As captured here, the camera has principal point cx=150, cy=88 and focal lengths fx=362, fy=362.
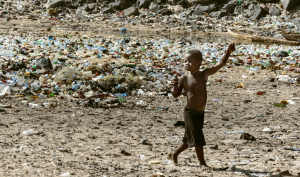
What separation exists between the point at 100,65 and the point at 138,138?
3.02 m

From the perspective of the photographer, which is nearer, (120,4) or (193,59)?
(193,59)

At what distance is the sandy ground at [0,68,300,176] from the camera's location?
2.63 meters

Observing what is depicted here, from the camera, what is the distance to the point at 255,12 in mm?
15797

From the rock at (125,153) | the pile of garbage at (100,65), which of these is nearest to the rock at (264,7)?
the pile of garbage at (100,65)

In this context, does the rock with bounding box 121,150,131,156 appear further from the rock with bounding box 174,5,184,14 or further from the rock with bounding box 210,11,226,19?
the rock with bounding box 174,5,184,14

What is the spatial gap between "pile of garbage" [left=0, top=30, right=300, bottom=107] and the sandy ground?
0.38 meters

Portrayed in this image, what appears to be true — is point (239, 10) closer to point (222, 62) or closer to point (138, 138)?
point (138, 138)

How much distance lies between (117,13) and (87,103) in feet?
40.4

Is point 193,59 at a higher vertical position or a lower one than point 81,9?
higher

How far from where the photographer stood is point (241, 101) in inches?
210

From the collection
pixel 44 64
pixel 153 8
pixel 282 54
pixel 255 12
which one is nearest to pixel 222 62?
pixel 44 64

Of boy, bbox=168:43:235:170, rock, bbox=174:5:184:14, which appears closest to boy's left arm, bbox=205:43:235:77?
boy, bbox=168:43:235:170

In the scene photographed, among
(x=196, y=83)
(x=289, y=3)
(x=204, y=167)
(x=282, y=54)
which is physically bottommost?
(x=282, y=54)

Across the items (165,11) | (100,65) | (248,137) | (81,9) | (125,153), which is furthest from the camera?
(81,9)
